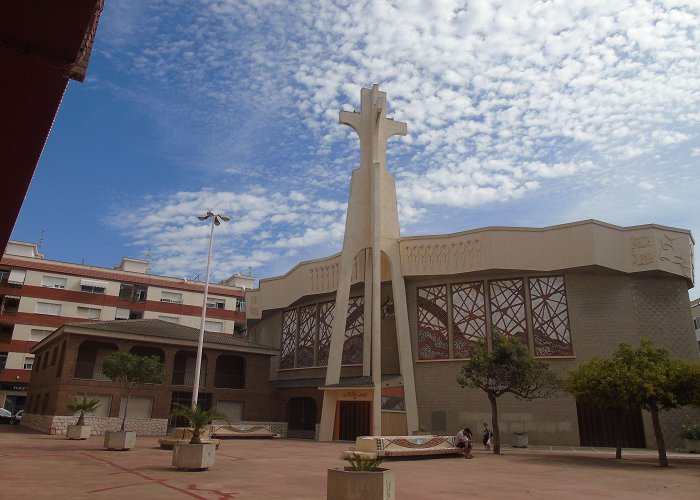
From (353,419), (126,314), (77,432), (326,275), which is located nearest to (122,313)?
(126,314)

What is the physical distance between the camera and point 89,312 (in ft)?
167

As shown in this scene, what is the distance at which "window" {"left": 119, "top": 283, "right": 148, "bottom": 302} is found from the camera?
175ft

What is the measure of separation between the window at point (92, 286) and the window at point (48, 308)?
8.67ft

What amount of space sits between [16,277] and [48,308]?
3800 millimetres

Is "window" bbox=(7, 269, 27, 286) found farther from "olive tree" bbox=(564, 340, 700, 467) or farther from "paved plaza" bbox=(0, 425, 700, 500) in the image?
"olive tree" bbox=(564, 340, 700, 467)

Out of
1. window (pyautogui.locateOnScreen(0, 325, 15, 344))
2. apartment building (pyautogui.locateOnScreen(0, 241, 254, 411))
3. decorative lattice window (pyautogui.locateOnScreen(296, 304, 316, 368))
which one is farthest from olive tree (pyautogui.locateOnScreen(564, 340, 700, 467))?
window (pyautogui.locateOnScreen(0, 325, 15, 344))

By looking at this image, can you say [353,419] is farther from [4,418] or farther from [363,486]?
[4,418]

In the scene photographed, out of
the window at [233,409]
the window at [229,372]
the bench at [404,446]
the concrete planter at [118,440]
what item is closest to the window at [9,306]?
the window at [229,372]

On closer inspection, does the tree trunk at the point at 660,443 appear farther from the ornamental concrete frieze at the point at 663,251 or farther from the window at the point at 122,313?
the window at the point at 122,313

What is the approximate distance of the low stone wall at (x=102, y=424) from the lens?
3094cm

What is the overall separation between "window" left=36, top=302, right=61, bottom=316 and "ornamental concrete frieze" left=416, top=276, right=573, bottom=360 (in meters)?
33.9

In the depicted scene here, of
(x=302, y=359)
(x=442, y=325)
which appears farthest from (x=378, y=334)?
(x=302, y=359)

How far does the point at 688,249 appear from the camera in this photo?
102 ft

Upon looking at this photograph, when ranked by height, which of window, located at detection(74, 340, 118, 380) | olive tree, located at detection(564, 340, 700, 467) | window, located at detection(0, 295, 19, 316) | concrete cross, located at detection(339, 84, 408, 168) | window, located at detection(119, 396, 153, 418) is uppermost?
concrete cross, located at detection(339, 84, 408, 168)
